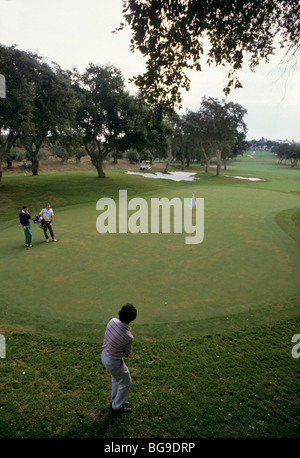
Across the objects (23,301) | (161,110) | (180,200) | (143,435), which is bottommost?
(143,435)

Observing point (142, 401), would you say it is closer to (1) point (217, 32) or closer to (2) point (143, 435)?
(2) point (143, 435)

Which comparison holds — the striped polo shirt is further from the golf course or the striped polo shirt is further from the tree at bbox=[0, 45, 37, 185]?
the tree at bbox=[0, 45, 37, 185]

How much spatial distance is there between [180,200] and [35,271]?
60.9ft

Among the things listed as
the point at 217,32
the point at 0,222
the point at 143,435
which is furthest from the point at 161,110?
the point at 0,222

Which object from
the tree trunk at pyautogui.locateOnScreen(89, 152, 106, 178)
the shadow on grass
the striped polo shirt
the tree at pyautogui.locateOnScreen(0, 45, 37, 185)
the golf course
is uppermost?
the tree at pyautogui.locateOnScreen(0, 45, 37, 185)

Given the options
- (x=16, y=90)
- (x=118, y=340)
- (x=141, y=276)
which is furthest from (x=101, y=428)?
(x=16, y=90)

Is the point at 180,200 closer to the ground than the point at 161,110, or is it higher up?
closer to the ground

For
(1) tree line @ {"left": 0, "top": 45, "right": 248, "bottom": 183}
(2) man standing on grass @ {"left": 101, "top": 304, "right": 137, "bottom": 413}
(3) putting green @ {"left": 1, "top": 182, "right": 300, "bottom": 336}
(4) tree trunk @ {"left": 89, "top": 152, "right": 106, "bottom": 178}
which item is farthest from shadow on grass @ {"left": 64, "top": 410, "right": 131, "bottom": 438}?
(4) tree trunk @ {"left": 89, "top": 152, "right": 106, "bottom": 178}

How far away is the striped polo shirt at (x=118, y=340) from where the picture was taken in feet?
15.0

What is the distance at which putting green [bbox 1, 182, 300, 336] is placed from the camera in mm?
7652

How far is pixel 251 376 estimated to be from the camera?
5598mm

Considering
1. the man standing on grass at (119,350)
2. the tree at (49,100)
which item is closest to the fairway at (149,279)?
the man standing on grass at (119,350)

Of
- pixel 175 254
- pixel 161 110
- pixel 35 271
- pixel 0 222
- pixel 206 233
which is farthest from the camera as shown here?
pixel 0 222

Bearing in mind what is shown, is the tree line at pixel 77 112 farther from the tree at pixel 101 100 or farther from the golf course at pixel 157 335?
the golf course at pixel 157 335
